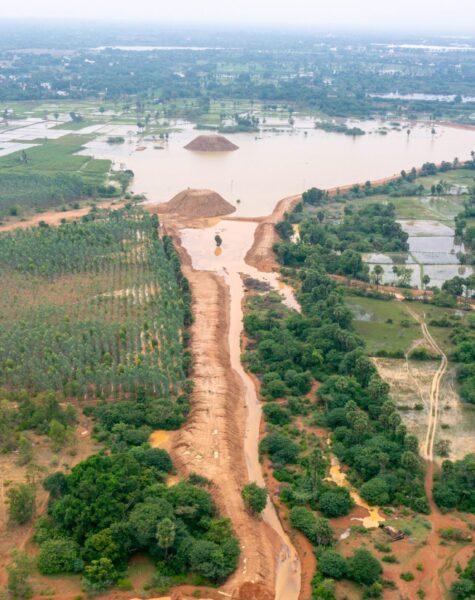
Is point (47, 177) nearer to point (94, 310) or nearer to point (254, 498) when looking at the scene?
point (94, 310)

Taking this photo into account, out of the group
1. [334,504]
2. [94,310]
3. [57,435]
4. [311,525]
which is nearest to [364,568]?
[311,525]

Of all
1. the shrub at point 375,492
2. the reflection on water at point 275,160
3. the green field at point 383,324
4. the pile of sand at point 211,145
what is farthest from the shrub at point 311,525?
the pile of sand at point 211,145

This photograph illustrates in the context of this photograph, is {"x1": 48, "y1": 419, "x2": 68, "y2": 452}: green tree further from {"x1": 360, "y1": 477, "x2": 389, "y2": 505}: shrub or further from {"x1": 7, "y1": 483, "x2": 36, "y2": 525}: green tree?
{"x1": 360, "y1": 477, "x2": 389, "y2": 505}: shrub

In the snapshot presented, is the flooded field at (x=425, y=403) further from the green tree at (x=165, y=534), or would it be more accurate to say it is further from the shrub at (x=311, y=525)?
the green tree at (x=165, y=534)

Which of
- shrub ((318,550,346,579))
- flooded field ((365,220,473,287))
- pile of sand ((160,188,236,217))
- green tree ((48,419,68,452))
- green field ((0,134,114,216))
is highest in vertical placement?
green field ((0,134,114,216))

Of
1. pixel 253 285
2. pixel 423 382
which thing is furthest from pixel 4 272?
pixel 423 382

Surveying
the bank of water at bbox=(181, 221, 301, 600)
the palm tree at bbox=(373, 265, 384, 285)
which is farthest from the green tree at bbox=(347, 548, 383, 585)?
the palm tree at bbox=(373, 265, 384, 285)
